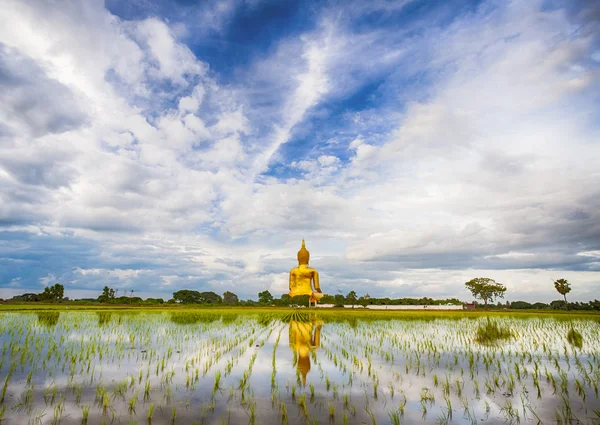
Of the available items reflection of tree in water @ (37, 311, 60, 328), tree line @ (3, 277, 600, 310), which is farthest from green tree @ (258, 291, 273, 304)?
reflection of tree in water @ (37, 311, 60, 328)

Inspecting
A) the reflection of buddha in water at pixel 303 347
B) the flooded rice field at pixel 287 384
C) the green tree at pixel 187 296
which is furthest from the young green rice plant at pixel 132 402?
the green tree at pixel 187 296

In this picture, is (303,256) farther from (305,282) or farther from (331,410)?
(331,410)

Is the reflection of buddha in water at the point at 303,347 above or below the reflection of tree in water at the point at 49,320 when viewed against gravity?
below

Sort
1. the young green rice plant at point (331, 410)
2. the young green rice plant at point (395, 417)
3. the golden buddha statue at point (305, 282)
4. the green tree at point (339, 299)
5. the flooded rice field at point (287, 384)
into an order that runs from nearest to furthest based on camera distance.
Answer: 1. the young green rice plant at point (395, 417)
2. the young green rice plant at point (331, 410)
3. the flooded rice field at point (287, 384)
4. the golden buddha statue at point (305, 282)
5. the green tree at point (339, 299)

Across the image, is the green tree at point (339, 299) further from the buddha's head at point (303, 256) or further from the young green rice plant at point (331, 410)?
the young green rice plant at point (331, 410)

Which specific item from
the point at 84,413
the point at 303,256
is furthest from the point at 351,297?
the point at 84,413

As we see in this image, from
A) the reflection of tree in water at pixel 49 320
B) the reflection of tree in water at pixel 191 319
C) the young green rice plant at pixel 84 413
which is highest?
the reflection of tree in water at pixel 49 320

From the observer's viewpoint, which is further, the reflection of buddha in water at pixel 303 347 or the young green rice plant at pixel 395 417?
the reflection of buddha in water at pixel 303 347

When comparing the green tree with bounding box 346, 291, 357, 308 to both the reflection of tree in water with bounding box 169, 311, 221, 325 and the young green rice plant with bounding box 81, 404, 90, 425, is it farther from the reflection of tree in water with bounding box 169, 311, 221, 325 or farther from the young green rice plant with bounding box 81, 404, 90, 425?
the young green rice plant with bounding box 81, 404, 90, 425

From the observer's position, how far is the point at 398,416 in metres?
5.71

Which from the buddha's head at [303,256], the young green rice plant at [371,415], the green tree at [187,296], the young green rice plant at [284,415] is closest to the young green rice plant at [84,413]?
the young green rice plant at [284,415]

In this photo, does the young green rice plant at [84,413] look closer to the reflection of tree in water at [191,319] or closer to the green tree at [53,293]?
the reflection of tree in water at [191,319]

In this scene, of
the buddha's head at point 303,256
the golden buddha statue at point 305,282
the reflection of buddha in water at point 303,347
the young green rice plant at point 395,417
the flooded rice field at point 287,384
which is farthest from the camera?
the buddha's head at point 303,256

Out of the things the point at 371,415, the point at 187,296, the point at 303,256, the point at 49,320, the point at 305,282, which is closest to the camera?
the point at 371,415
